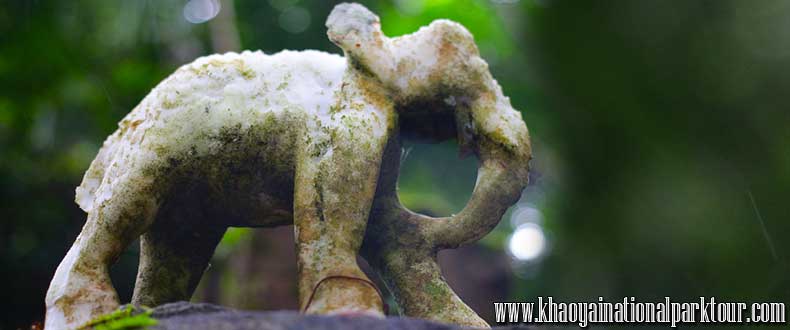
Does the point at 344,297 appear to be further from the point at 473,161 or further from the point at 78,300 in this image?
the point at 473,161

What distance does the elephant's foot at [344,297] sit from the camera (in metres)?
2.49

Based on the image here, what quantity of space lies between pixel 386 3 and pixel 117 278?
15.1 ft

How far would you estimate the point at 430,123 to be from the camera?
3047mm

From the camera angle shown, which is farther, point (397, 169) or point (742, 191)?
point (397, 169)

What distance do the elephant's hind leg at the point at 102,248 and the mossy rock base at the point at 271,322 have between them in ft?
1.49

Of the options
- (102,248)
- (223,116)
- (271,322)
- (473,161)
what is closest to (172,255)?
(102,248)

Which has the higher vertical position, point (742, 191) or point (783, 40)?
point (783, 40)

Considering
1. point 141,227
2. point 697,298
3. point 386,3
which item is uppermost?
point 386,3

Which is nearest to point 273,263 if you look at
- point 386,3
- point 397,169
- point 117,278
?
point 117,278

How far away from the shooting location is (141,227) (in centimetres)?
282

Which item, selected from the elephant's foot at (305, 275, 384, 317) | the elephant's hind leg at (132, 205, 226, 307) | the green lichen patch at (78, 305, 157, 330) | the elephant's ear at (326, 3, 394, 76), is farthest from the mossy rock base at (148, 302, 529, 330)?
the elephant's ear at (326, 3, 394, 76)

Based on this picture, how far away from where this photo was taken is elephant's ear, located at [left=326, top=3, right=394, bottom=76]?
288 centimetres

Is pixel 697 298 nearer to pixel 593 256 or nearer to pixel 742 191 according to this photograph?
pixel 742 191

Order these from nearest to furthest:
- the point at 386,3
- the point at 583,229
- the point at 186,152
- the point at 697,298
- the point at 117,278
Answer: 1. the point at 583,229
2. the point at 697,298
3. the point at 186,152
4. the point at 117,278
5. the point at 386,3
